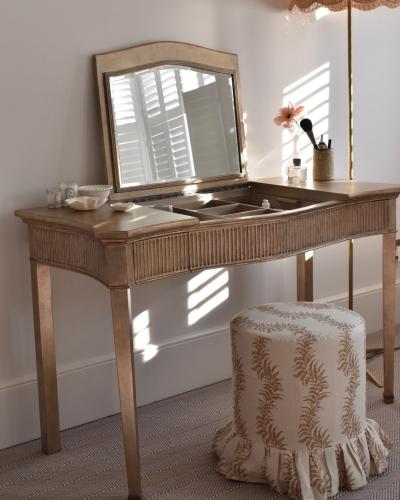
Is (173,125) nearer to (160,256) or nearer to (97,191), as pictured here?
(97,191)

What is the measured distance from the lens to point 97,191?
270 centimetres

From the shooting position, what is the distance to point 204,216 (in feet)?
8.84

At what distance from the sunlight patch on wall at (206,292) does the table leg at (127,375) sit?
36.3 inches

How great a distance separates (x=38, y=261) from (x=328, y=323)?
3.22ft

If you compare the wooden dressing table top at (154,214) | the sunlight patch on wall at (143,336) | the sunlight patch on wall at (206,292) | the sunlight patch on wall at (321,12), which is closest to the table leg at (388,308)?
the wooden dressing table top at (154,214)

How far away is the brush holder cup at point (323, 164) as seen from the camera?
3.22m

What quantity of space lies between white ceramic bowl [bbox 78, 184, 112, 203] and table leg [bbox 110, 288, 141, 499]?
1.52ft

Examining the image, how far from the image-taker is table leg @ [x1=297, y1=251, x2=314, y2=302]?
3494 mm

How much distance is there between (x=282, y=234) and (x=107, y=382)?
934 millimetres

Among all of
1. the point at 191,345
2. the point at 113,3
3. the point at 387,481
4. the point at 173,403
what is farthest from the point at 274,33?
the point at 387,481

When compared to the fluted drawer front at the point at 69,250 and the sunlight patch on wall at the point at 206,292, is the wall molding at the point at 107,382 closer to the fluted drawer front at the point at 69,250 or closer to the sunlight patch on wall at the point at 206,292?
the sunlight patch on wall at the point at 206,292

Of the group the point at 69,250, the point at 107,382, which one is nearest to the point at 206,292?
the point at 107,382

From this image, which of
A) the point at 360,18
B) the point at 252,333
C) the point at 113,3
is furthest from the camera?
the point at 360,18

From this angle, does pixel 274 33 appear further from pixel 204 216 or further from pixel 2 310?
pixel 2 310
